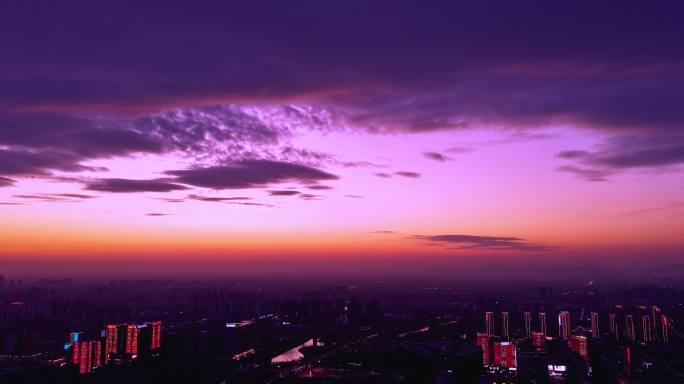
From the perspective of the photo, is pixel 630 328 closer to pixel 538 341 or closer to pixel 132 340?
pixel 538 341

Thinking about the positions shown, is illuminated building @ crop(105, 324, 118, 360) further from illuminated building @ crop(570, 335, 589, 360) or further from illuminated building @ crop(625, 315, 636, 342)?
illuminated building @ crop(625, 315, 636, 342)

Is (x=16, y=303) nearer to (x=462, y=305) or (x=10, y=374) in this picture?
(x=10, y=374)

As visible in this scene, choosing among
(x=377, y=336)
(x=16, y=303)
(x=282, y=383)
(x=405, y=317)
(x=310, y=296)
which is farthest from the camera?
(x=310, y=296)

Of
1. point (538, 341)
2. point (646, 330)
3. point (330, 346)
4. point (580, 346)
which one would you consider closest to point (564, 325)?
point (646, 330)

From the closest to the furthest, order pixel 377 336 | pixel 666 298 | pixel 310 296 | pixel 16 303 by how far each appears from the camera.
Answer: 1. pixel 377 336
2. pixel 16 303
3. pixel 666 298
4. pixel 310 296

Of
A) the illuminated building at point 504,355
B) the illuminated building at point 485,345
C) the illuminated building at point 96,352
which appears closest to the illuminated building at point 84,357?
the illuminated building at point 96,352

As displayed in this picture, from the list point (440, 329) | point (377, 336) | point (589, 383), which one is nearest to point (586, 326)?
point (440, 329)
